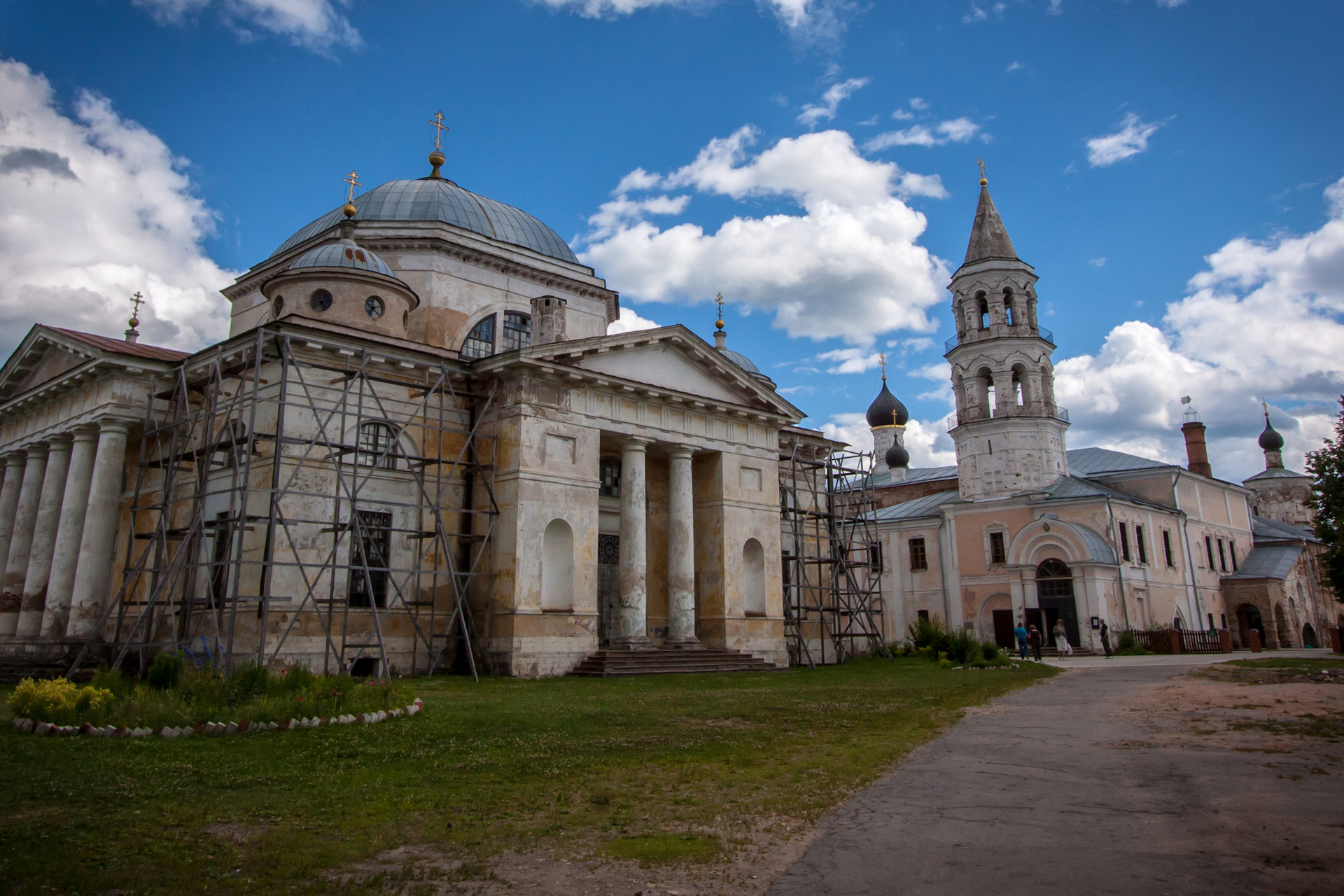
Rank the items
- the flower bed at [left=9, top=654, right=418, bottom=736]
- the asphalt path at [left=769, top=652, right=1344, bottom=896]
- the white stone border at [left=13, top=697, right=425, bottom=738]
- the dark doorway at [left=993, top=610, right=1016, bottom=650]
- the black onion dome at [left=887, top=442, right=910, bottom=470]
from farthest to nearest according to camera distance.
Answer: the black onion dome at [left=887, top=442, right=910, bottom=470]
the dark doorway at [left=993, top=610, right=1016, bottom=650]
the flower bed at [left=9, top=654, right=418, bottom=736]
the white stone border at [left=13, top=697, right=425, bottom=738]
the asphalt path at [left=769, top=652, right=1344, bottom=896]

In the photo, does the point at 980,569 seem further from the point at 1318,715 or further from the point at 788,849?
the point at 788,849

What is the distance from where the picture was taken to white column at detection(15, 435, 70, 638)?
71.6 feet

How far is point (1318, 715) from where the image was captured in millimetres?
11094

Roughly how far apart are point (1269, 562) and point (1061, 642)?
18234mm

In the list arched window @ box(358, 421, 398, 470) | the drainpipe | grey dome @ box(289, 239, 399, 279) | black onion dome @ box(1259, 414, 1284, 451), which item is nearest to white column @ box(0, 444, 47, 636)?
grey dome @ box(289, 239, 399, 279)

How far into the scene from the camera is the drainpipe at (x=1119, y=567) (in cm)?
3625

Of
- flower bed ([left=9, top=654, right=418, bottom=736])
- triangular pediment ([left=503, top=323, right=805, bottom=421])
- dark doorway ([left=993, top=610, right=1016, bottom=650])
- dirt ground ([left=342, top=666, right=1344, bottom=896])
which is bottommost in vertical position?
dirt ground ([left=342, top=666, right=1344, bottom=896])

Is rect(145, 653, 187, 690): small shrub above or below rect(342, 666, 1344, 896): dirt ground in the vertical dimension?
above

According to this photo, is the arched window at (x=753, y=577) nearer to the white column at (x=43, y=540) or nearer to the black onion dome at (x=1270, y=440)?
the white column at (x=43, y=540)

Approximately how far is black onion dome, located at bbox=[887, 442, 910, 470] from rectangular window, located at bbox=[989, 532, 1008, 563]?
2127cm

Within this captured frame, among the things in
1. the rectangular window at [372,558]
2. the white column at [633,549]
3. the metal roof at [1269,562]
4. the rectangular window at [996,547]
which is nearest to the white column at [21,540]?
the rectangular window at [372,558]

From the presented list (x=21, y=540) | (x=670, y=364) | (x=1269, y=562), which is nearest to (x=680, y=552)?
(x=670, y=364)

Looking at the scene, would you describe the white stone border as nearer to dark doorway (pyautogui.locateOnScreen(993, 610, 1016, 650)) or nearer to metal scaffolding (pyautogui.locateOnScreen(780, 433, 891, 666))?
metal scaffolding (pyautogui.locateOnScreen(780, 433, 891, 666))

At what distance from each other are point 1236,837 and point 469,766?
5798 millimetres
